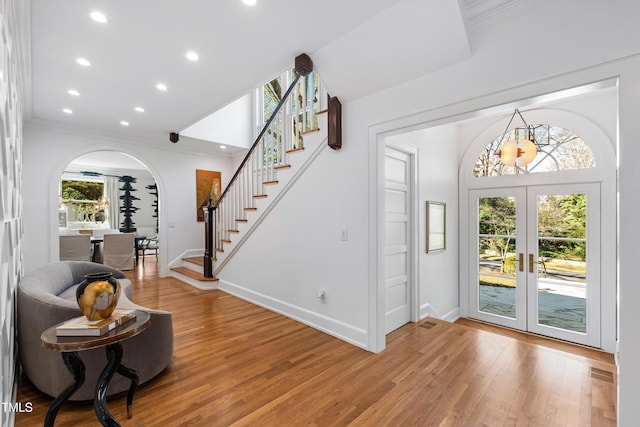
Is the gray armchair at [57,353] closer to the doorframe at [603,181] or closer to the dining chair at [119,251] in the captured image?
the dining chair at [119,251]

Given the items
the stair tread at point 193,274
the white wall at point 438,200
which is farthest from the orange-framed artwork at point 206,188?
the white wall at point 438,200

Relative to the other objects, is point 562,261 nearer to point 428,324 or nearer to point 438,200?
point 438,200

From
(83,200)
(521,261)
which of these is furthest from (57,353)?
(83,200)

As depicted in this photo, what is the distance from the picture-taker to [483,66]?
2.07 metres

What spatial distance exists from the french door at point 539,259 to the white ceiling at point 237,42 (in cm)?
304

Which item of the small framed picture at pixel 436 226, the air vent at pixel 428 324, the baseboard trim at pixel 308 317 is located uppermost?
the small framed picture at pixel 436 226

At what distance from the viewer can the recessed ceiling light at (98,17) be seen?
7.12 ft

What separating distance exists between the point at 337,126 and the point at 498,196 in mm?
3050

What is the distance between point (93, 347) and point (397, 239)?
2.97m

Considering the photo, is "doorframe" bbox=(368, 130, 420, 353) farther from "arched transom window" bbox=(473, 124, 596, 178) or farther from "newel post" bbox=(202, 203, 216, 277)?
"newel post" bbox=(202, 203, 216, 277)

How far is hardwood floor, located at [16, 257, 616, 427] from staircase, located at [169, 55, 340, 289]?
5.79 feet

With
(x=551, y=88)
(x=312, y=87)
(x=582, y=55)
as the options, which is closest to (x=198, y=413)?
(x=551, y=88)

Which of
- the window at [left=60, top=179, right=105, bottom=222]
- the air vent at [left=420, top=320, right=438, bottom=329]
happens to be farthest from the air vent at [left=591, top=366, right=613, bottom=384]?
the window at [left=60, top=179, right=105, bottom=222]

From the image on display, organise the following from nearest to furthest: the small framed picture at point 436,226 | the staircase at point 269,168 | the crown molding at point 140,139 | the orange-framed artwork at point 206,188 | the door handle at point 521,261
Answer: the staircase at point 269,168 → the small framed picture at point 436,226 → the door handle at point 521,261 → the crown molding at point 140,139 → the orange-framed artwork at point 206,188
